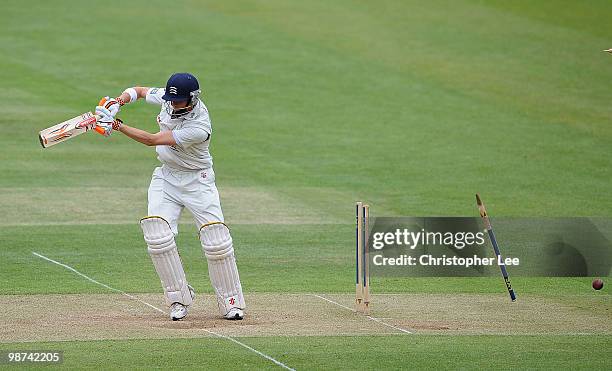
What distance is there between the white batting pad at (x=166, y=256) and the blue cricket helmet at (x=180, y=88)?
1.10m

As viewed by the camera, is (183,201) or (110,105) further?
(183,201)

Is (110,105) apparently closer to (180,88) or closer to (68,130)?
(68,130)

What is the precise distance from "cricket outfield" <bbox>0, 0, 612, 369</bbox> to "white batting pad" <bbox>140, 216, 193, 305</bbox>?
288mm

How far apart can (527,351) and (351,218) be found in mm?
8377

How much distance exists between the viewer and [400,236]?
11281 millimetres

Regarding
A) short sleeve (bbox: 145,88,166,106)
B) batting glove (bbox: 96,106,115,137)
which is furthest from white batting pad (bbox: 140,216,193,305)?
short sleeve (bbox: 145,88,166,106)

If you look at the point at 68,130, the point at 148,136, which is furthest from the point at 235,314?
the point at 68,130

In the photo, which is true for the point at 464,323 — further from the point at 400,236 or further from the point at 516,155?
the point at 516,155

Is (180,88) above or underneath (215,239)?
above

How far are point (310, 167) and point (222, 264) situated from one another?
10.8 meters

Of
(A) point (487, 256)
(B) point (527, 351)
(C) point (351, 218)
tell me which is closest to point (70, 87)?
(C) point (351, 218)

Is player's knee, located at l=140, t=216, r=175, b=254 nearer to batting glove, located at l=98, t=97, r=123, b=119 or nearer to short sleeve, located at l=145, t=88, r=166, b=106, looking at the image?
batting glove, located at l=98, t=97, r=123, b=119

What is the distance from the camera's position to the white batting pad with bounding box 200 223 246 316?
1100 cm

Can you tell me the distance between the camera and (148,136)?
10719 millimetres
